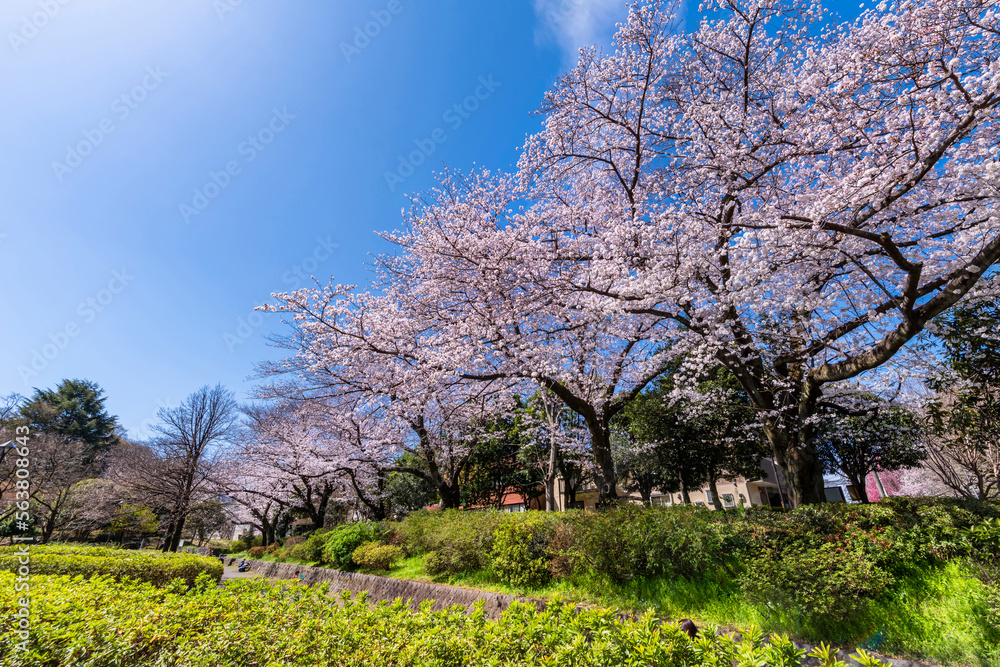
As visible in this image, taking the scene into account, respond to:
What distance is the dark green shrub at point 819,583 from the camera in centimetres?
416

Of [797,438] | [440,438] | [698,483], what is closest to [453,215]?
[797,438]

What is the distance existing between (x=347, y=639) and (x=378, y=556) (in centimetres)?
930

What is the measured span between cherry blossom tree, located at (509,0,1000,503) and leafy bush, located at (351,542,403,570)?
28.0 feet

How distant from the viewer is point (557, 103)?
9305 mm

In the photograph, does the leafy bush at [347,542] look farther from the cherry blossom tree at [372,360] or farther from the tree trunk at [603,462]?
the tree trunk at [603,462]

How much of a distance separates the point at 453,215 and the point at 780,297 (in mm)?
6942

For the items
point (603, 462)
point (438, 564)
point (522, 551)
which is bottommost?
point (438, 564)

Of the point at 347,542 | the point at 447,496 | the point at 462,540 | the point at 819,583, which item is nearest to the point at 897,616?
the point at 819,583

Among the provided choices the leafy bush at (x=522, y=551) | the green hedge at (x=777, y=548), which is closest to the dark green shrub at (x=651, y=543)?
the green hedge at (x=777, y=548)

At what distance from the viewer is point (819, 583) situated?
14.0 ft

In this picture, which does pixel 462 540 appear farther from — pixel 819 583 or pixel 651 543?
pixel 819 583

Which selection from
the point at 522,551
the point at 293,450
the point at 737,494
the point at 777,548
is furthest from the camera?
the point at 737,494

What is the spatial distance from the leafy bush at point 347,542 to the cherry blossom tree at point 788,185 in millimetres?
9822

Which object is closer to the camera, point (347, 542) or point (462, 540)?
point (462, 540)
